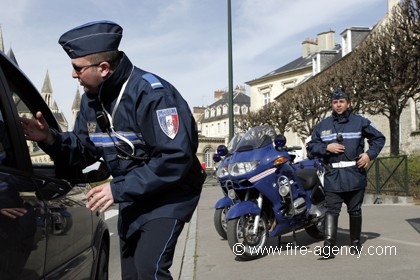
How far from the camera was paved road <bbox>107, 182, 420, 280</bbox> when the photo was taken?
477 cm

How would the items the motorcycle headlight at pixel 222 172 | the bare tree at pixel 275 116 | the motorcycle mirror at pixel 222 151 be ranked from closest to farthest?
the motorcycle headlight at pixel 222 172 → the motorcycle mirror at pixel 222 151 → the bare tree at pixel 275 116

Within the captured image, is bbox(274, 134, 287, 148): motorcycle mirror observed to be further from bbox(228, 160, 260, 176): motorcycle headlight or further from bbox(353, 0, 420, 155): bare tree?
bbox(353, 0, 420, 155): bare tree

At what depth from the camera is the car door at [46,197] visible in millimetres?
2262

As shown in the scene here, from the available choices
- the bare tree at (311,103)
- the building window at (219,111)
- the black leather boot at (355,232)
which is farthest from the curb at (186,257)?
the building window at (219,111)

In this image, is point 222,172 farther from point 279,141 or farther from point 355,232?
point 355,232

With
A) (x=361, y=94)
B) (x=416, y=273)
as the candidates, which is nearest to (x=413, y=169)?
(x=361, y=94)

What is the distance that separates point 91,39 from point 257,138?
3928 mm

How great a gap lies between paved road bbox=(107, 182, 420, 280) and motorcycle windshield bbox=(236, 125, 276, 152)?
51.8 inches

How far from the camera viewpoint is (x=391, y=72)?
57.6 feet

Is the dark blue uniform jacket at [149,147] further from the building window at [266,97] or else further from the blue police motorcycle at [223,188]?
the building window at [266,97]

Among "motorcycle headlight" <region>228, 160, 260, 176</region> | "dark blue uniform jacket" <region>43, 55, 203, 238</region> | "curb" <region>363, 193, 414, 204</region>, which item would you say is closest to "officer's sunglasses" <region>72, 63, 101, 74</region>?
"dark blue uniform jacket" <region>43, 55, 203, 238</region>

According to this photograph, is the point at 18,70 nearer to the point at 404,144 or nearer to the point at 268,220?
the point at 268,220

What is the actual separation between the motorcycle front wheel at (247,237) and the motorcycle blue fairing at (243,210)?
0.23ft

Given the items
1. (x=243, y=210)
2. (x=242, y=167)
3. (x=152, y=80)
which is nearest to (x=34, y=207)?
(x=152, y=80)
